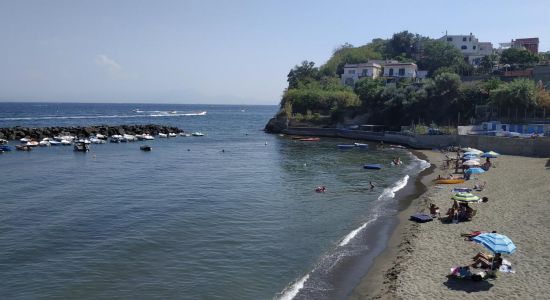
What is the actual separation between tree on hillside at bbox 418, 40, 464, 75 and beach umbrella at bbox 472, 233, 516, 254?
301ft

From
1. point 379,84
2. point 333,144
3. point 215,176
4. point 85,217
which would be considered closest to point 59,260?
point 85,217

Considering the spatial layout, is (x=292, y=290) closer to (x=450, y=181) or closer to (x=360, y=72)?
(x=450, y=181)

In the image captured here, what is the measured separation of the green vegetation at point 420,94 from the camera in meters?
64.8

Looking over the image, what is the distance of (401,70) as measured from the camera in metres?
104

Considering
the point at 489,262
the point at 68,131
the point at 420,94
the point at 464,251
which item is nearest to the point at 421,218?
the point at 464,251

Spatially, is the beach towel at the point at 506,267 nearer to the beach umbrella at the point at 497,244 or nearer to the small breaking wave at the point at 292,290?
the beach umbrella at the point at 497,244

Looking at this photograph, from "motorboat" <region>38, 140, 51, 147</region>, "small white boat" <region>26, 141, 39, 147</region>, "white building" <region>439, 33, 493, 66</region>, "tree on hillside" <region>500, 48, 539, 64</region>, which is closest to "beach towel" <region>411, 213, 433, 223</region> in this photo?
"small white boat" <region>26, 141, 39, 147</region>

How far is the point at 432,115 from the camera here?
77.6 meters

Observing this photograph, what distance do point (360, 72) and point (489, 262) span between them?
102099mm

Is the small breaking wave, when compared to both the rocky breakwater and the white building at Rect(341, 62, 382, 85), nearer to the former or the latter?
the rocky breakwater

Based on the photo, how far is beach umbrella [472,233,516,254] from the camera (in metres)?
17.0

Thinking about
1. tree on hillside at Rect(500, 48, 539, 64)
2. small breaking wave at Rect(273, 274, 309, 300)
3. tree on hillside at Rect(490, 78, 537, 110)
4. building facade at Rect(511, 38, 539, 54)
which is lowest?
small breaking wave at Rect(273, 274, 309, 300)

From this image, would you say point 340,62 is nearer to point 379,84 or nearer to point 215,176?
point 379,84

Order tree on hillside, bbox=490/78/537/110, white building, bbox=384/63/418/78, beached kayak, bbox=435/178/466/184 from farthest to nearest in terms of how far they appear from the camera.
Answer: white building, bbox=384/63/418/78 → tree on hillside, bbox=490/78/537/110 → beached kayak, bbox=435/178/466/184
